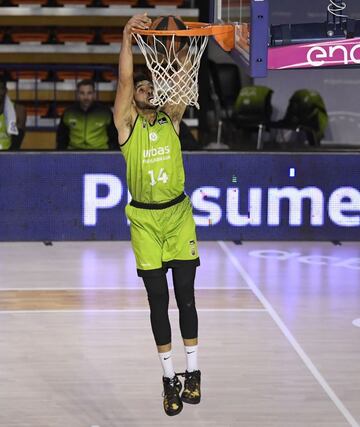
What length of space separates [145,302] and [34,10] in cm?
831

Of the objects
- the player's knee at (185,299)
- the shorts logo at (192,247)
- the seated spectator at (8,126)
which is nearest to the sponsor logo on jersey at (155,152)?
the shorts logo at (192,247)

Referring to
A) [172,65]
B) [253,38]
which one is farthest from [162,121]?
[253,38]

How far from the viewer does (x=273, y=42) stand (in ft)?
25.2

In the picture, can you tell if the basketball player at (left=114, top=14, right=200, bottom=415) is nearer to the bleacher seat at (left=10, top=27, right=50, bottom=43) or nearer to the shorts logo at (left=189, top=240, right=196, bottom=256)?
the shorts logo at (left=189, top=240, right=196, bottom=256)

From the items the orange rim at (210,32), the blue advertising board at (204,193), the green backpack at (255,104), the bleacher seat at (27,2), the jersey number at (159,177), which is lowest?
the blue advertising board at (204,193)

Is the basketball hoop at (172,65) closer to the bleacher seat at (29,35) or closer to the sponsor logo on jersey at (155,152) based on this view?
the sponsor logo on jersey at (155,152)

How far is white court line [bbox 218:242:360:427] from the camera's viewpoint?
7.44 m

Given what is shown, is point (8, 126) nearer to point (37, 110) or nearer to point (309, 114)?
point (37, 110)

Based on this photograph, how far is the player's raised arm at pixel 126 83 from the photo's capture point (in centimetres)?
690

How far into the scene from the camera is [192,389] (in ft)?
23.4

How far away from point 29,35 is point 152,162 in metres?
11.0

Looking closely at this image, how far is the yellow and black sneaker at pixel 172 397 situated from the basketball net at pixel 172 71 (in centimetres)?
163

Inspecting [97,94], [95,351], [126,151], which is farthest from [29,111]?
[126,151]

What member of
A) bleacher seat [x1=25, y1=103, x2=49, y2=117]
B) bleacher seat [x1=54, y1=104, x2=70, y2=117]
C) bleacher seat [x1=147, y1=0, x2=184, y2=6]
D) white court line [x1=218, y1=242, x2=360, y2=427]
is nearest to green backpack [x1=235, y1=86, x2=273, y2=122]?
bleacher seat [x1=147, y1=0, x2=184, y2=6]
